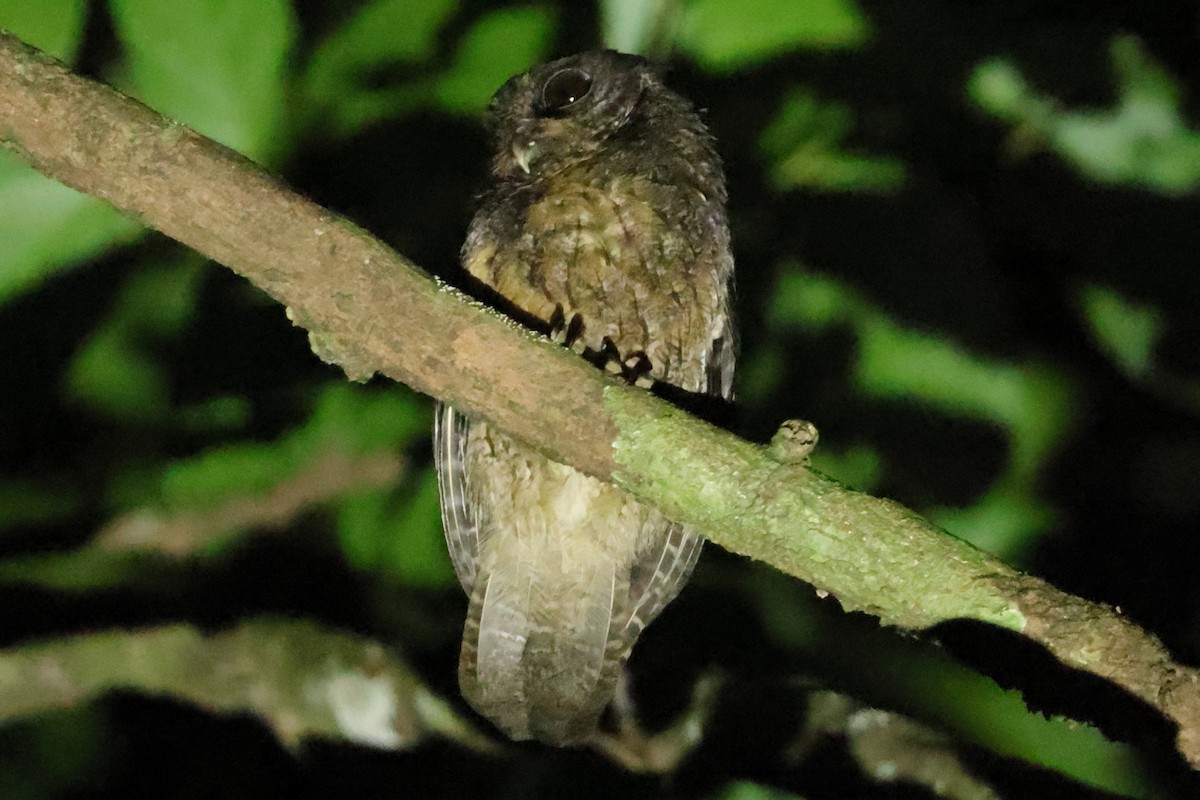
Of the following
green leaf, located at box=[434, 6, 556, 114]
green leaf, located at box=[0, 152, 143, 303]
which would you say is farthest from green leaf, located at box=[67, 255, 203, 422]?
green leaf, located at box=[434, 6, 556, 114]

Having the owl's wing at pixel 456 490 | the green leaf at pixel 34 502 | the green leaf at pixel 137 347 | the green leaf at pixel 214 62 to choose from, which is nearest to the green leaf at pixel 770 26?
the green leaf at pixel 214 62

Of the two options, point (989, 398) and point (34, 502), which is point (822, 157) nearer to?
point (989, 398)

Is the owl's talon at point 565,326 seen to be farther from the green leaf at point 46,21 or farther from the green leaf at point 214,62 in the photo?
the green leaf at point 46,21

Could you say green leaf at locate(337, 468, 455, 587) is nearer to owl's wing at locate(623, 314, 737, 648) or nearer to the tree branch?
the tree branch

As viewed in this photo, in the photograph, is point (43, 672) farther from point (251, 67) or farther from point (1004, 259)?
point (1004, 259)

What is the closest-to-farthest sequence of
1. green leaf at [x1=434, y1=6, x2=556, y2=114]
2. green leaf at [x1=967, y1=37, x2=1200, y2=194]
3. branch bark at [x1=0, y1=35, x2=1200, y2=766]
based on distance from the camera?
branch bark at [x1=0, y1=35, x2=1200, y2=766] → green leaf at [x1=967, y1=37, x2=1200, y2=194] → green leaf at [x1=434, y1=6, x2=556, y2=114]
